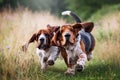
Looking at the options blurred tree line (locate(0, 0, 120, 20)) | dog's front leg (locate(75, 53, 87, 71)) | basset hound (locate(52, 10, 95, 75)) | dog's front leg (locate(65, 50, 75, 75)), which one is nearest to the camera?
dog's front leg (locate(75, 53, 87, 71))

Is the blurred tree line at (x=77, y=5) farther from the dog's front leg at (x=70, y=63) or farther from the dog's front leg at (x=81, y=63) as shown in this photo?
the dog's front leg at (x=81, y=63)

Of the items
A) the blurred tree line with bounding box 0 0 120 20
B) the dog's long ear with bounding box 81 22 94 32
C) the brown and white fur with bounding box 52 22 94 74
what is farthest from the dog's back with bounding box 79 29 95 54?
the blurred tree line with bounding box 0 0 120 20

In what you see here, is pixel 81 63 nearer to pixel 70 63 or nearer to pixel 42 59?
pixel 70 63

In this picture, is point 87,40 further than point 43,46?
Yes

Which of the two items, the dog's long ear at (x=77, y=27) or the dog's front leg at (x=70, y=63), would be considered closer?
the dog's long ear at (x=77, y=27)

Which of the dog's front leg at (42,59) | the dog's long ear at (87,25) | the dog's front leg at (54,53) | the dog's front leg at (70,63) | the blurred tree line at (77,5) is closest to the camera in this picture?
the dog's front leg at (70,63)

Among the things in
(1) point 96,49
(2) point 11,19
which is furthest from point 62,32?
(2) point 11,19

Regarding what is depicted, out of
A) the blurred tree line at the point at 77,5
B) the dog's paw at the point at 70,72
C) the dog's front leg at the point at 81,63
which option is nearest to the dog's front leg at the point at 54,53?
the dog's paw at the point at 70,72

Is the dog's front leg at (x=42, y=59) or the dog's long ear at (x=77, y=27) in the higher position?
the dog's long ear at (x=77, y=27)

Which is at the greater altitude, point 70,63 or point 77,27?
point 77,27

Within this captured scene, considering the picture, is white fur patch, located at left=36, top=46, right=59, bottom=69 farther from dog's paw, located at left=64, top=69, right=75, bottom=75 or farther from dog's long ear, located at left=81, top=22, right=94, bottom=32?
dog's long ear, located at left=81, top=22, right=94, bottom=32

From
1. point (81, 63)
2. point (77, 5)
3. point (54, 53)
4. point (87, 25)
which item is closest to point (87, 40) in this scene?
point (87, 25)

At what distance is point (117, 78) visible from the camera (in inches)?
331

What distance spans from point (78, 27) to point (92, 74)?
3.34ft
